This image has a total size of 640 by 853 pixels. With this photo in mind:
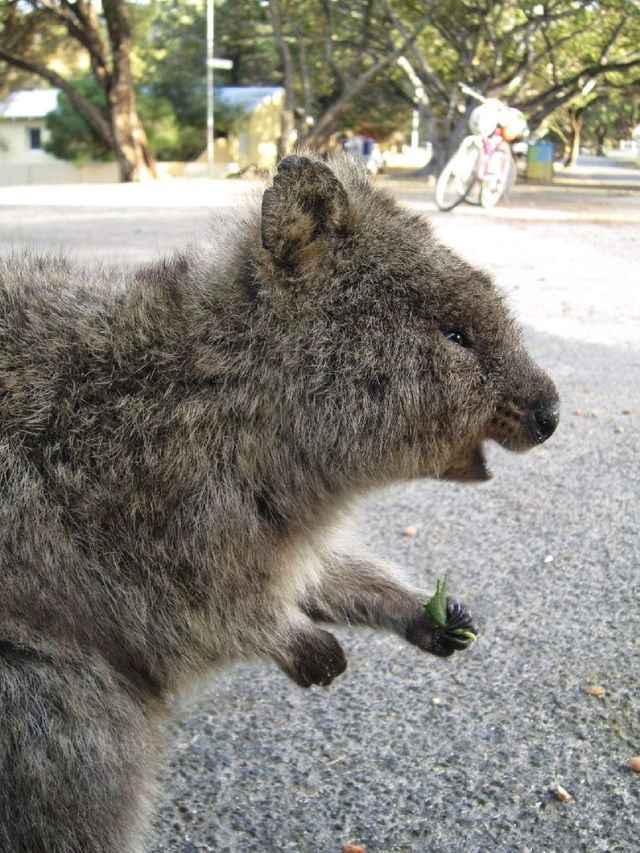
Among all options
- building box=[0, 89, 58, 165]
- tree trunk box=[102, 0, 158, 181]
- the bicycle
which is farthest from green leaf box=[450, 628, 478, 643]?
building box=[0, 89, 58, 165]

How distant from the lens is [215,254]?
2.71 m

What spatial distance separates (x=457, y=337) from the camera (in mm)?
2719

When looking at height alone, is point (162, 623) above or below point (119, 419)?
below

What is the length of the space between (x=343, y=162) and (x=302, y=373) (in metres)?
0.78

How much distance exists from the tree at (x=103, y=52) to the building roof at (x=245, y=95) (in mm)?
12508

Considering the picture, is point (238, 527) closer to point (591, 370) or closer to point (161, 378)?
point (161, 378)

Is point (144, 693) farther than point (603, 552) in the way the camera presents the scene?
No

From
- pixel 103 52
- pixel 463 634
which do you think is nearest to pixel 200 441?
pixel 463 634

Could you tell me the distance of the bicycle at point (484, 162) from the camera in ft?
64.3

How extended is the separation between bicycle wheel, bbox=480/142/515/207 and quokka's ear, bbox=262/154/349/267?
18.0 m

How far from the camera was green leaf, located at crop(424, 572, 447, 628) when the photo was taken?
2.96 m

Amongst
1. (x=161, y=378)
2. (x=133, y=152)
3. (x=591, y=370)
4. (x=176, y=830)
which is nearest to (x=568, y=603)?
(x=176, y=830)

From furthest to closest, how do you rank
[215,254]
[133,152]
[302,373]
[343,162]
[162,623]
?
[133,152]
[343,162]
[215,254]
[302,373]
[162,623]

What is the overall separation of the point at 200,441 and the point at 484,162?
18.5 metres
